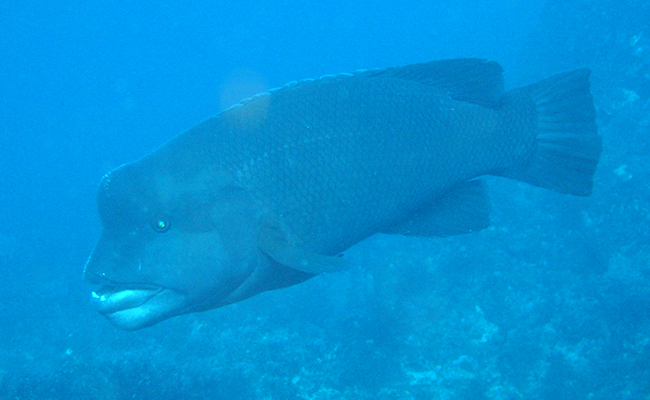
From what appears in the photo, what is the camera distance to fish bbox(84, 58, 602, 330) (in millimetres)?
2186

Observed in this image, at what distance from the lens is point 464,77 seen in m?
2.72

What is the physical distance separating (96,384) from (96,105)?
58.7 m

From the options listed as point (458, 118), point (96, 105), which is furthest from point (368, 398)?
point (96, 105)

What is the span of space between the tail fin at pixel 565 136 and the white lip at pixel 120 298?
264 centimetres

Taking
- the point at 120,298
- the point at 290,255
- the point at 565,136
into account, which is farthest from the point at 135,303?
the point at 565,136

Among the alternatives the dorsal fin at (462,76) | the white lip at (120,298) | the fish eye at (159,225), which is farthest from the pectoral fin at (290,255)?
the dorsal fin at (462,76)

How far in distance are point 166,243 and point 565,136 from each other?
2.84 metres

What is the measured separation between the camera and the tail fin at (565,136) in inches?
106

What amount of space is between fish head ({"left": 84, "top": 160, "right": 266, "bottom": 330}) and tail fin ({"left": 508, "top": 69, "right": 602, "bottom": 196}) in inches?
82.6

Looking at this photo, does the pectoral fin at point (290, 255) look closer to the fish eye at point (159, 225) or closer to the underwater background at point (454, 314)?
the fish eye at point (159, 225)

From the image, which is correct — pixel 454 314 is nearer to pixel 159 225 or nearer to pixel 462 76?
pixel 462 76

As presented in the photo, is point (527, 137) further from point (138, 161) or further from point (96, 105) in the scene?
point (96, 105)

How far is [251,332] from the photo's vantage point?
406 inches

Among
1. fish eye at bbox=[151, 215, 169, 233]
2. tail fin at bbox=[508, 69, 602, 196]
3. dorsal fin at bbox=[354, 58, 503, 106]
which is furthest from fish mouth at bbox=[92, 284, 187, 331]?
tail fin at bbox=[508, 69, 602, 196]
